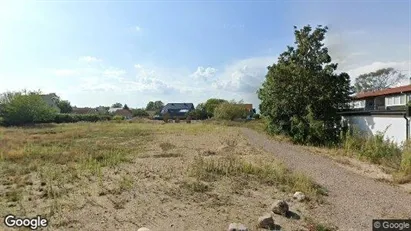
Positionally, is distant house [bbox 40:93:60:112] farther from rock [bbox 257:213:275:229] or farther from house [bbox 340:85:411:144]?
rock [bbox 257:213:275:229]

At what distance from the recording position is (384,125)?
14.2m

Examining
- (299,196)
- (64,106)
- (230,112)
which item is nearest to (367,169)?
(299,196)

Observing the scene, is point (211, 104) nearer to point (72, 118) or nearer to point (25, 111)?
point (72, 118)

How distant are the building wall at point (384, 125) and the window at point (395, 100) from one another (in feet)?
35.4

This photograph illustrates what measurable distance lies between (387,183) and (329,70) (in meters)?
10.6

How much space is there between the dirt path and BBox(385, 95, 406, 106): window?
61.2 feet

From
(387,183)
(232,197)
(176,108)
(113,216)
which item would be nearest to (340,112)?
(387,183)

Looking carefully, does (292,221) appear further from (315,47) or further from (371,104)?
(371,104)

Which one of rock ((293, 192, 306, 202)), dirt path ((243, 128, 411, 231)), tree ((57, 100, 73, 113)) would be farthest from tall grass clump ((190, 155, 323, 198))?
tree ((57, 100, 73, 113))

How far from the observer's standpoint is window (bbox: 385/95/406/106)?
24.9 metres

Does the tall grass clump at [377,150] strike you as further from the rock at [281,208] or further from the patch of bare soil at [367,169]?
the rock at [281,208]

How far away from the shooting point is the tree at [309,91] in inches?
705

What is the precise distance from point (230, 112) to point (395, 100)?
92.3ft

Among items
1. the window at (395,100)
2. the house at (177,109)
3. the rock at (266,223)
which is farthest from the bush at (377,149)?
the house at (177,109)
